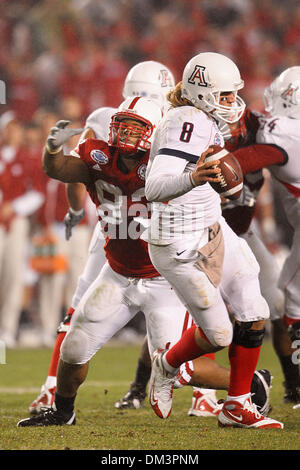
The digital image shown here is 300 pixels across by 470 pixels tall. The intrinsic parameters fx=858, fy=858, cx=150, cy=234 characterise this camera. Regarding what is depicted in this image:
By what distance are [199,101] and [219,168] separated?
40cm

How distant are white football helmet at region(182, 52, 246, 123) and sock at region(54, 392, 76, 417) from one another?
1409 mm

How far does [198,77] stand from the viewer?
3525 millimetres

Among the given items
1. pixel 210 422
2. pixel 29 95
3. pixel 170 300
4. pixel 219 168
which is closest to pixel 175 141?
pixel 219 168

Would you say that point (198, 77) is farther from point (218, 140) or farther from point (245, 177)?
point (245, 177)

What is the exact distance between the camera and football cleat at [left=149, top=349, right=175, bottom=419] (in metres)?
3.62

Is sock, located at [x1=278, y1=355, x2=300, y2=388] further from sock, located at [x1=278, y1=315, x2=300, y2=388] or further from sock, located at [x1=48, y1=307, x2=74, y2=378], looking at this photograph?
sock, located at [x1=48, y1=307, x2=74, y2=378]

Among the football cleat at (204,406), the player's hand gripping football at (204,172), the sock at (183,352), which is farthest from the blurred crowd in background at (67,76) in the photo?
the player's hand gripping football at (204,172)

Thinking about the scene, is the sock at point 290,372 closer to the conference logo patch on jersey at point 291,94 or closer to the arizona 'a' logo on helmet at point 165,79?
the conference logo patch on jersey at point 291,94

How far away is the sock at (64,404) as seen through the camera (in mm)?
3819

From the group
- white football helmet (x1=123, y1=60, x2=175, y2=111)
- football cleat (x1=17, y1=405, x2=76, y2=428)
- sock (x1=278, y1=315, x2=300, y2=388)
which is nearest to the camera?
football cleat (x1=17, y1=405, x2=76, y2=428)

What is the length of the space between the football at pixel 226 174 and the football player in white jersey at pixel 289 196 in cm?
102

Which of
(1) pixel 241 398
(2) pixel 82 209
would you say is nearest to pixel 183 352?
(1) pixel 241 398

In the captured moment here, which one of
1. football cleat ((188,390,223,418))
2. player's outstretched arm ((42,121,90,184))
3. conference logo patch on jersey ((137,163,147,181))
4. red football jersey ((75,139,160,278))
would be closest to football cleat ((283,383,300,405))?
football cleat ((188,390,223,418))

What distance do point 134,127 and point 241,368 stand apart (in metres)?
1.12
